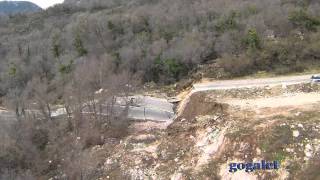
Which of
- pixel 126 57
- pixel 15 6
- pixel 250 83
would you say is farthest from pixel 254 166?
pixel 15 6

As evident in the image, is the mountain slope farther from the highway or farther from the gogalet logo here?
the gogalet logo

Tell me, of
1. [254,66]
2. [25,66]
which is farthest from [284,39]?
[25,66]

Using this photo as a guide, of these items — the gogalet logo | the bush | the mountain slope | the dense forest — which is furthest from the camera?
the mountain slope

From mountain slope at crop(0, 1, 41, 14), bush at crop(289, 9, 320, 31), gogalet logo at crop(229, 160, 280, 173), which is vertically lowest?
gogalet logo at crop(229, 160, 280, 173)

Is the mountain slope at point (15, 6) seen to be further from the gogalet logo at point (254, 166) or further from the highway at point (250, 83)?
the gogalet logo at point (254, 166)

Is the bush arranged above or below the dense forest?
above

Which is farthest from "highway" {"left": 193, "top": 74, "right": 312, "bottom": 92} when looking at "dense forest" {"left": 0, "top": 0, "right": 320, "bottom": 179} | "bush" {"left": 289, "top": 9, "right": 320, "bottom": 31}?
"bush" {"left": 289, "top": 9, "right": 320, "bottom": 31}

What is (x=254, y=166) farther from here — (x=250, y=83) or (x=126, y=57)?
(x=126, y=57)
